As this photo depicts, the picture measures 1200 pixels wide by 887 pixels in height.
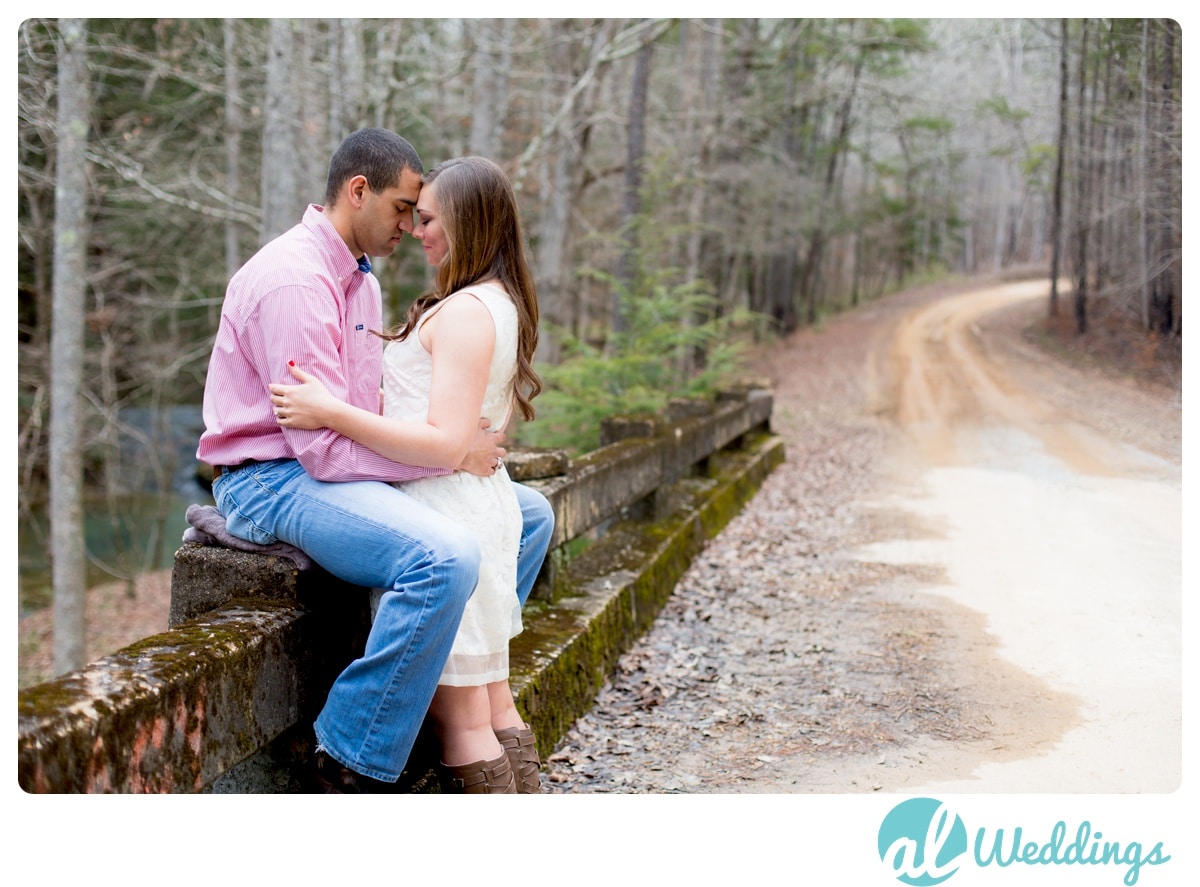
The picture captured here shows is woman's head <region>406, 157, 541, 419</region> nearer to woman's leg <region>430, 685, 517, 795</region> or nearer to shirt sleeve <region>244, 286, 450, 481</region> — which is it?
shirt sleeve <region>244, 286, 450, 481</region>

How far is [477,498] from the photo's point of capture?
2840 mm

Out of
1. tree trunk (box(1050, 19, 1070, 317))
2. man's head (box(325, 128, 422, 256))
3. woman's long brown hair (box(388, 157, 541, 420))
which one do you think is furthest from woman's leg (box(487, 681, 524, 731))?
tree trunk (box(1050, 19, 1070, 317))

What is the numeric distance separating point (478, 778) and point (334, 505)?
0.83 metres

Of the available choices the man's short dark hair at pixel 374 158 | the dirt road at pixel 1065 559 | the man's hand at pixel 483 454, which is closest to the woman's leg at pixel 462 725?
the man's hand at pixel 483 454

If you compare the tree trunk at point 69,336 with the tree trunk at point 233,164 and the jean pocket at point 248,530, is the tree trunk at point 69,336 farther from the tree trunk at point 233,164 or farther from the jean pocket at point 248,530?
the jean pocket at point 248,530

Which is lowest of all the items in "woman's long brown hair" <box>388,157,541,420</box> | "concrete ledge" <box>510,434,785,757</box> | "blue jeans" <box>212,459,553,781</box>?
"concrete ledge" <box>510,434,785,757</box>

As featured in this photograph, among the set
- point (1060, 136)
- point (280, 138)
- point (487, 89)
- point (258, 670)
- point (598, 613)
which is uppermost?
point (1060, 136)

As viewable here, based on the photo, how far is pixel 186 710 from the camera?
6.91ft

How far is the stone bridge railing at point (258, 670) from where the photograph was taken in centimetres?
188

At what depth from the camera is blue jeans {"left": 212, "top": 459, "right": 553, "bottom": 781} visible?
8.13 ft

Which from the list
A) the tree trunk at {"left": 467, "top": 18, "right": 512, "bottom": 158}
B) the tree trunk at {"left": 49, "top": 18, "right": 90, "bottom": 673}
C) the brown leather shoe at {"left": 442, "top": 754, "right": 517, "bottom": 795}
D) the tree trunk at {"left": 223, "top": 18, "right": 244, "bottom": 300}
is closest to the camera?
the brown leather shoe at {"left": 442, "top": 754, "right": 517, "bottom": 795}

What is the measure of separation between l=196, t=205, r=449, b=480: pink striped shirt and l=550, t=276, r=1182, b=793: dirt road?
160 cm
